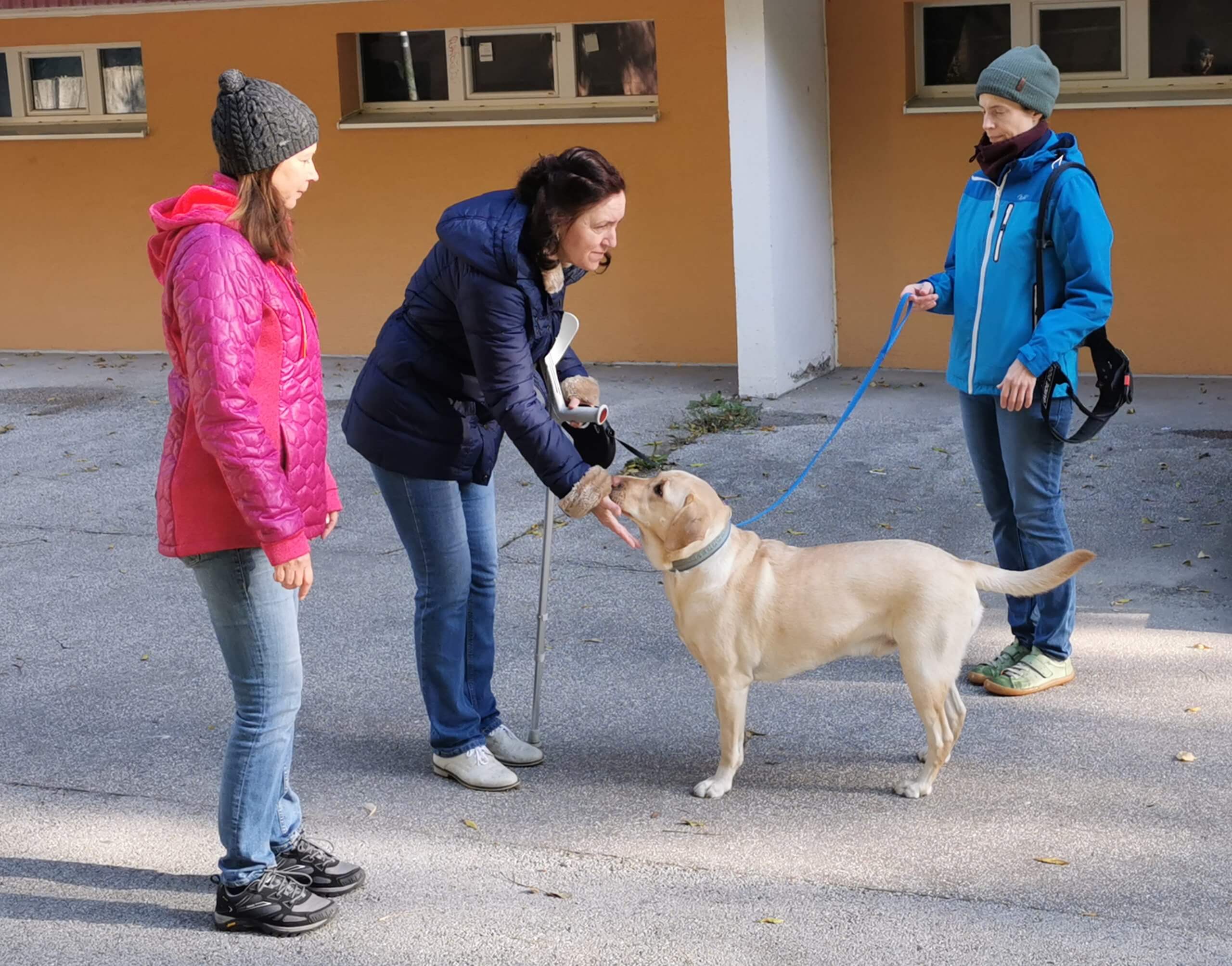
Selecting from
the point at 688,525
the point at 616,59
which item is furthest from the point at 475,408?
the point at 616,59

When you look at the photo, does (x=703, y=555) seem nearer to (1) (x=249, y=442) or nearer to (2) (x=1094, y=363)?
(1) (x=249, y=442)

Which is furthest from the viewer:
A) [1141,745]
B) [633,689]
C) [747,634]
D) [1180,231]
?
[1180,231]

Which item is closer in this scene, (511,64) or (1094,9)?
(1094,9)

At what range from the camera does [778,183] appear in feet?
32.0

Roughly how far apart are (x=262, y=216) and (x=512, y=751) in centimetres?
203

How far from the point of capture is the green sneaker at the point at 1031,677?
16.2ft

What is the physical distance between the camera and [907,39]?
10.2 metres

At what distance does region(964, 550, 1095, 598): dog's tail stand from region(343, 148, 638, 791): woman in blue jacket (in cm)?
106

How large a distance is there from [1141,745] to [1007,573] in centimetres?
78

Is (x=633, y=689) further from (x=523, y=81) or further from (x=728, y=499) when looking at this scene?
(x=523, y=81)

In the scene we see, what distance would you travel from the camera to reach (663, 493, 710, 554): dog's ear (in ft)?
13.3

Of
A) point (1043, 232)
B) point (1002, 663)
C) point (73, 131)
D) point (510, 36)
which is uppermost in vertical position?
point (510, 36)

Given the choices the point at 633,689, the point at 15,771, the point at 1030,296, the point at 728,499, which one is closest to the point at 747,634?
the point at 633,689

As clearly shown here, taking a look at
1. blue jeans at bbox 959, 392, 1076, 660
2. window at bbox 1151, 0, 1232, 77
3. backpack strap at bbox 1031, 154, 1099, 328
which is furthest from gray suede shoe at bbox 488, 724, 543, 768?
window at bbox 1151, 0, 1232, 77
